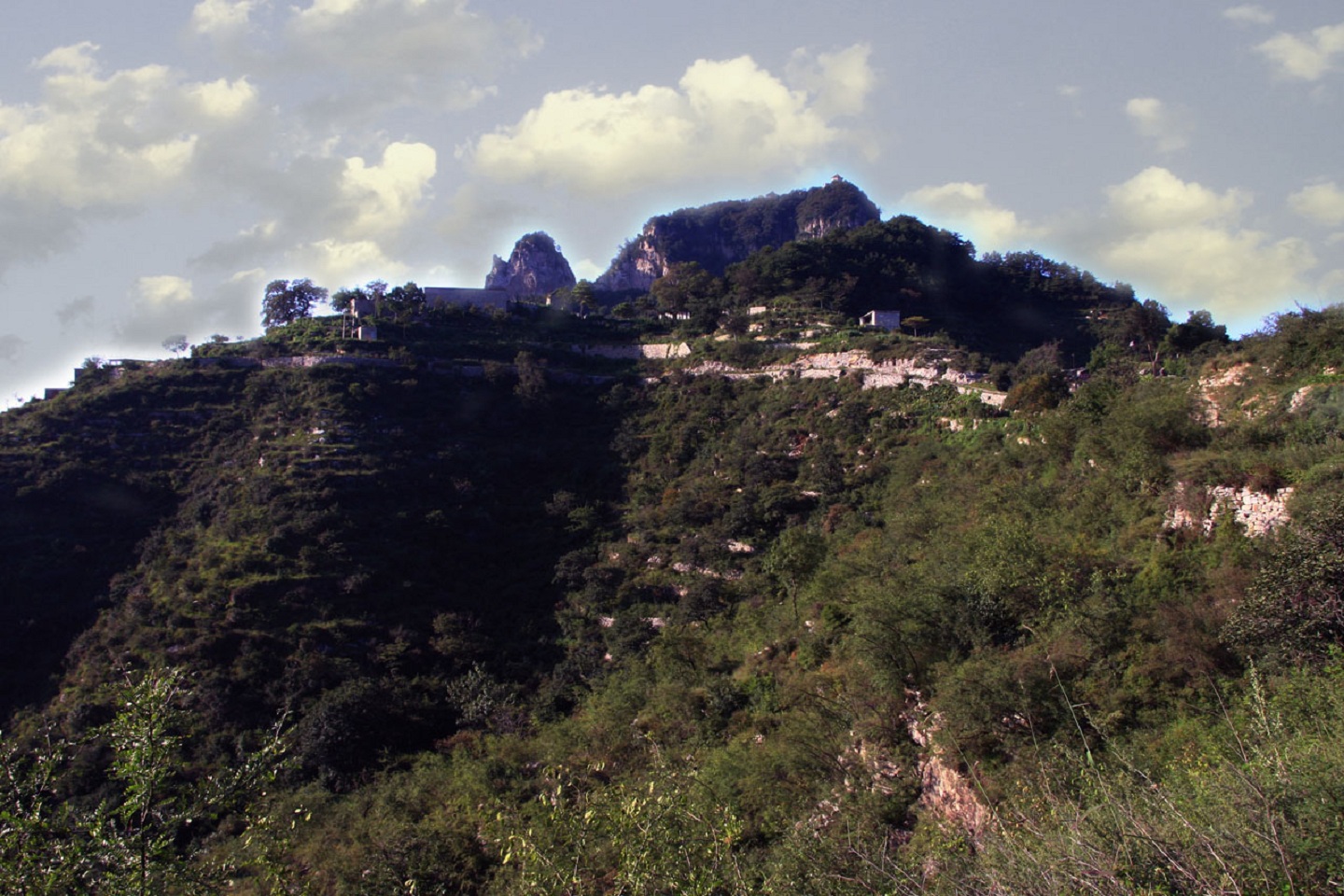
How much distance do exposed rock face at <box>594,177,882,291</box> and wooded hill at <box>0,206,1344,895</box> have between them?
5477 cm

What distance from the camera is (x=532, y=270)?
103m

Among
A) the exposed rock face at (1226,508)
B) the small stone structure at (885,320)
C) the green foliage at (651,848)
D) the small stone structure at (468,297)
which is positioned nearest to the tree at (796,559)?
the exposed rock face at (1226,508)

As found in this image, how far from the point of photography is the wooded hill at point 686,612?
907 cm

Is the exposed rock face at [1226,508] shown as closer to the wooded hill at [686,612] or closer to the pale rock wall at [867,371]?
the wooded hill at [686,612]

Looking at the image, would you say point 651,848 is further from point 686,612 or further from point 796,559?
point 686,612

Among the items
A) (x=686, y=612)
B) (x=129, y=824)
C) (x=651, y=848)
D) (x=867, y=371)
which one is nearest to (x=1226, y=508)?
(x=651, y=848)

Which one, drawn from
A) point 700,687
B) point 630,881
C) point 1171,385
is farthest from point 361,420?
point 630,881

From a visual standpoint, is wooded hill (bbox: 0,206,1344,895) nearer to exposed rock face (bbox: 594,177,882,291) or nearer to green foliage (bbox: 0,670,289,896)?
green foliage (bbox: 0,670,289,896)

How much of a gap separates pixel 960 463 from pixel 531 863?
21.0 m

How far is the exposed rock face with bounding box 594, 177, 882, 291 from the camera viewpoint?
105 meters

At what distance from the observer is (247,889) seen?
15469 millimetres

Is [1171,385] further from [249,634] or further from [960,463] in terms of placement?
[249,634]

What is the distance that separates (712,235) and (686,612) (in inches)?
3497

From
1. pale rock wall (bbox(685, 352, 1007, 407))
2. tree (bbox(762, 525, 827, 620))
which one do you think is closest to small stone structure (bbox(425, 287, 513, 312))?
pale rock wall (bbox(685, 352, 1007, 407))
